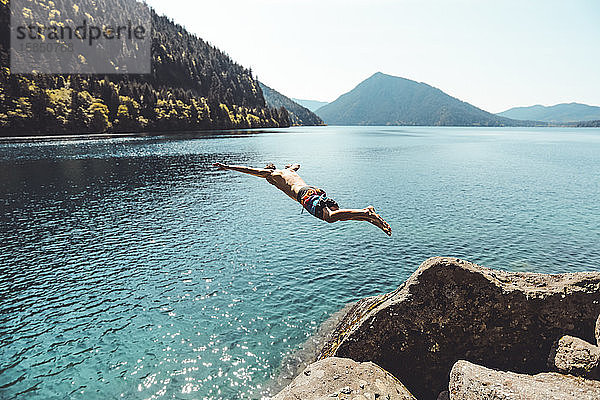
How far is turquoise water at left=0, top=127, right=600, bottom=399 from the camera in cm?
1345

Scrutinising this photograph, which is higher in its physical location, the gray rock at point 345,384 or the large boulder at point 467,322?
the large boulder at point 467,322

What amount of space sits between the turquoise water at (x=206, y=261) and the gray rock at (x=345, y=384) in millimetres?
4422

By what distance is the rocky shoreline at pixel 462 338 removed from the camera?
7773mm

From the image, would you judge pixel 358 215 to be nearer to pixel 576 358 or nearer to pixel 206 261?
pixel 576 358

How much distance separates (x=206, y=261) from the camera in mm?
23141

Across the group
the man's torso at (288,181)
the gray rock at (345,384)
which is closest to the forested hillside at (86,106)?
the man's torso at (288,181)

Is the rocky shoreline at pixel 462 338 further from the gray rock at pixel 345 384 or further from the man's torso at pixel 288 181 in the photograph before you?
the man's torso at pixel 288 181

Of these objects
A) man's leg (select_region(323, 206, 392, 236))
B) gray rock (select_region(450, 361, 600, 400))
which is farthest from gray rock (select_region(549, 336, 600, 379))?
man's leg (select_region(323, 206, 392, 236))

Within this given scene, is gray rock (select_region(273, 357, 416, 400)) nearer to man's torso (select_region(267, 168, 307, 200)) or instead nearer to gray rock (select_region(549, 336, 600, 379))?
gray rock (select_region(549, 336, 600, 379))

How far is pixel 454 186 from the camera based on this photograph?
4866 centimetres

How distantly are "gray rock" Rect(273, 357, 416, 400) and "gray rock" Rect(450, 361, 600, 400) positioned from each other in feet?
4.58

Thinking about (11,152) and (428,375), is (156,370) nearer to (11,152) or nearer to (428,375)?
(428,375)

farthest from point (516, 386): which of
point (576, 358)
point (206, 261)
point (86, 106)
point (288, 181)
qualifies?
point (86, 106)

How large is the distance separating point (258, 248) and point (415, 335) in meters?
17.4
